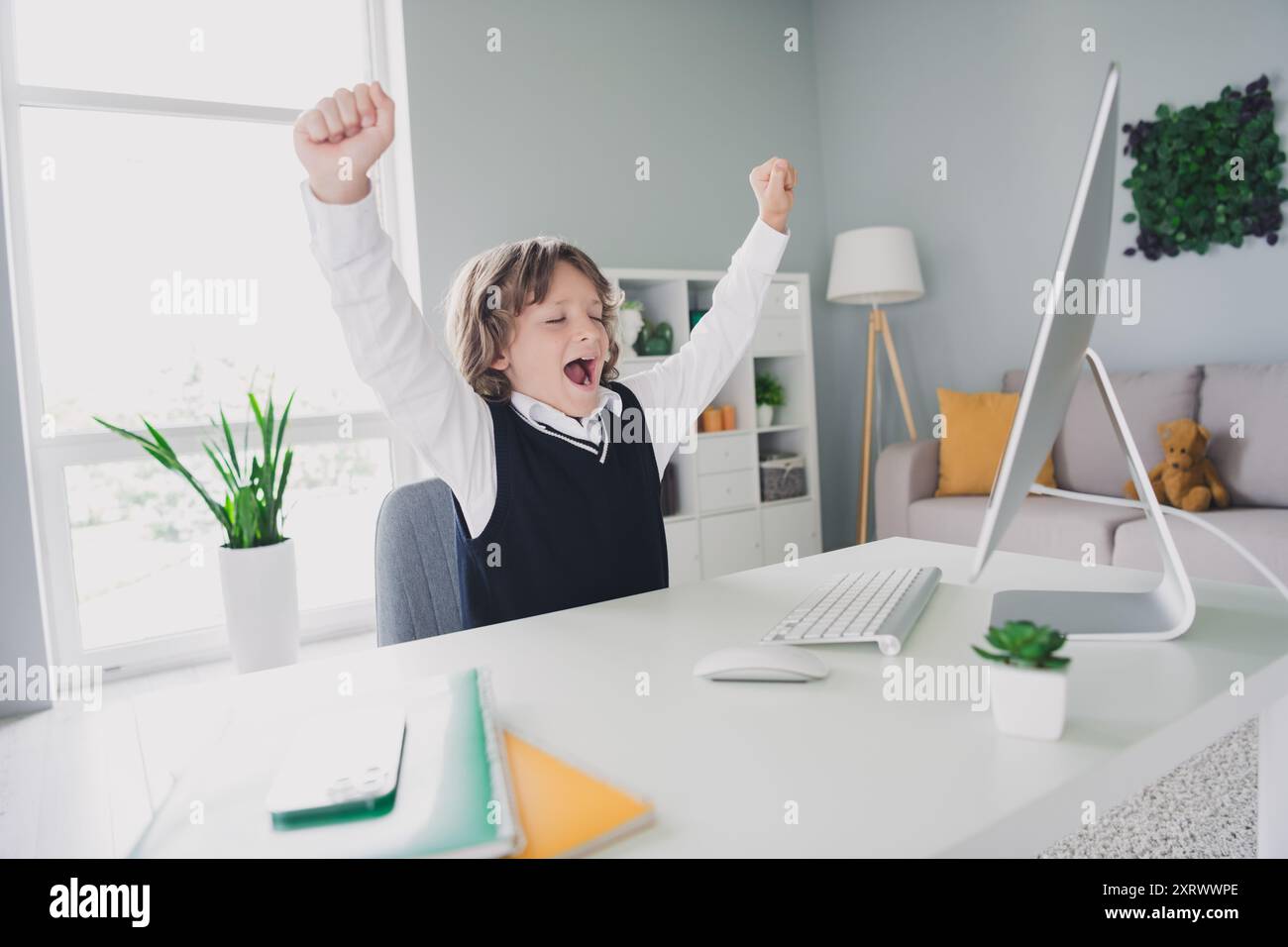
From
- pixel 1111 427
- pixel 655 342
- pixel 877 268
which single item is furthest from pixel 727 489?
pixel 1111 427

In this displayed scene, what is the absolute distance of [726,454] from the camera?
12.4 ft

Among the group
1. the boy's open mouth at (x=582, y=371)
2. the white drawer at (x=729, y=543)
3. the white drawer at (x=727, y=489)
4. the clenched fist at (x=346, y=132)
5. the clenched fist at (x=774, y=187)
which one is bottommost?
the white drawer at (x=729, y=543)

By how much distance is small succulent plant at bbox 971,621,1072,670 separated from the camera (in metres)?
0.64

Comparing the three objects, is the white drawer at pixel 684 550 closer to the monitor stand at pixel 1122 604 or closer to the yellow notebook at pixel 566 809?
the monitor stand at pixel 1122 604

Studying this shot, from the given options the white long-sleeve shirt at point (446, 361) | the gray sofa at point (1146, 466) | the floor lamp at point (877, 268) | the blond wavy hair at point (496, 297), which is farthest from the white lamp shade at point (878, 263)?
the blond wavy hair at point (496, 297)

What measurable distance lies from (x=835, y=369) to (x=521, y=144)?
2.04 metres

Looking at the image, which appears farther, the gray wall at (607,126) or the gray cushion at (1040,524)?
the gray wall at (607,126)

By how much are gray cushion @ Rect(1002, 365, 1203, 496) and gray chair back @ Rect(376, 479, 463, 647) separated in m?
2.50

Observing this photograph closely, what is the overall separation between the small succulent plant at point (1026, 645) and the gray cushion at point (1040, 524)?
2336 millimetres

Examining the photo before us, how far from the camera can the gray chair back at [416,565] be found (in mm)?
1246

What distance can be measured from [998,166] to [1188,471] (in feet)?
5.77

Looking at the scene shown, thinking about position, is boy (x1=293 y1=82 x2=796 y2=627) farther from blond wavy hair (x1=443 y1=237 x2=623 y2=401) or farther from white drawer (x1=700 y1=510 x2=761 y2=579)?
white drawer (x1=700 y1=510 x2=761 y2=579)

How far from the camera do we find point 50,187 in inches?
124
